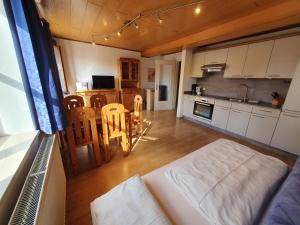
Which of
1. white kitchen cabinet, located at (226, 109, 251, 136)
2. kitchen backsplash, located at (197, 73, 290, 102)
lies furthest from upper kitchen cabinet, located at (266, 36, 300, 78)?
white kitchen cabinet, located at (226, 109, 251, 136)

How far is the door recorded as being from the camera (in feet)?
16.9

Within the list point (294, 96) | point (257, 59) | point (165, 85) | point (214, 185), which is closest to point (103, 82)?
point (165, 85)

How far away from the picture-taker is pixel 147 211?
0.78 m

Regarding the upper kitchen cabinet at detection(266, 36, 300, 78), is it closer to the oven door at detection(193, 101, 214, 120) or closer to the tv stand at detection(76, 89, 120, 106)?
the oven door at detection(193, 101, 214, 120)

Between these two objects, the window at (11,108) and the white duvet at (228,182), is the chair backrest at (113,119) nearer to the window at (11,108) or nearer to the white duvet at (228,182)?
the window at (11,108)

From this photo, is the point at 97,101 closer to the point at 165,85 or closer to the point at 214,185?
the point at 214,185

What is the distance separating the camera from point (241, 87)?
3.48 m

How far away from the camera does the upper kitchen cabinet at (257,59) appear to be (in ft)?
8.92

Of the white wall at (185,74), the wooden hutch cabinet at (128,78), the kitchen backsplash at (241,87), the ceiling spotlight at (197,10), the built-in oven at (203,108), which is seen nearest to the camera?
the ceiling spotlight at (197,10)

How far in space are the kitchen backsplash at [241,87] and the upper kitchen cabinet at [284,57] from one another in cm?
36

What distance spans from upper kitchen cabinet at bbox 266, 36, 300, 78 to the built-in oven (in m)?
1.41

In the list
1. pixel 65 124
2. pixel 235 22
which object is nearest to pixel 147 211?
pixel 65 124

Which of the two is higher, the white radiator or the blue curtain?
the blue curtain

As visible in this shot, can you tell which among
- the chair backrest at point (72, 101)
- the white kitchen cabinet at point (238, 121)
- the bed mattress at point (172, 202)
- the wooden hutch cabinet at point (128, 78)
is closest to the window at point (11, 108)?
the bed mattress at point (172, 202)
